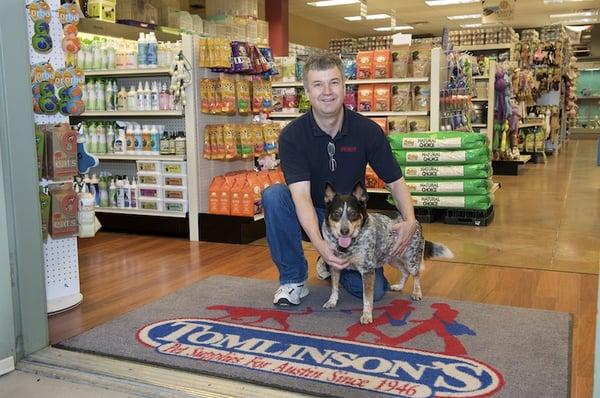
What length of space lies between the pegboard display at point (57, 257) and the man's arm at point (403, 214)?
70.4 inches

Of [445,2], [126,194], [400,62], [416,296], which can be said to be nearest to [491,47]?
[400,62]

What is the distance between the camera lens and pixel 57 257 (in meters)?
3.38

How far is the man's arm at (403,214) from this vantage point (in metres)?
3.15

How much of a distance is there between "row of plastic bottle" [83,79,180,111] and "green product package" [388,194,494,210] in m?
2.47

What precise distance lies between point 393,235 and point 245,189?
7.09ft

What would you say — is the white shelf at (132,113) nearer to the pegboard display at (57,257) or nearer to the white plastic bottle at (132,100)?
the white plastic bottle at (132,100)

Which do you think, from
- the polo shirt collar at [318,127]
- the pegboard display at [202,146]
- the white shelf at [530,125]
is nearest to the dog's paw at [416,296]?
the polo shirt collar at [318,127]

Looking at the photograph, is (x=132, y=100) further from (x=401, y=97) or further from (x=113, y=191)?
(x=401, y=97)

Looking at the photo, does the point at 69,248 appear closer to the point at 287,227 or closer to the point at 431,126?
the point at 287,227

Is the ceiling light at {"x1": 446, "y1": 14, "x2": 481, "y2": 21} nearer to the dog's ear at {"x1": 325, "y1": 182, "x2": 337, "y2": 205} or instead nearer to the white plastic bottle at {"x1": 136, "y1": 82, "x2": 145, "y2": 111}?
the white plastic bottle at {"x1": 136, "y1": 82, "x2": 145, "y2": 111}

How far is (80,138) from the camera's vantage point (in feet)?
10.9

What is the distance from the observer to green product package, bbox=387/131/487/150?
221 inches

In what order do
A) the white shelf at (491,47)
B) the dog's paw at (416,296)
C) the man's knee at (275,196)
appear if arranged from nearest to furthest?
1. the man's knee at (275,196)
2. the dog's paw at (416,296)
3. the white shelf at (491,47)

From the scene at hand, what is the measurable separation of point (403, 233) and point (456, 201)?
9.06 feet
